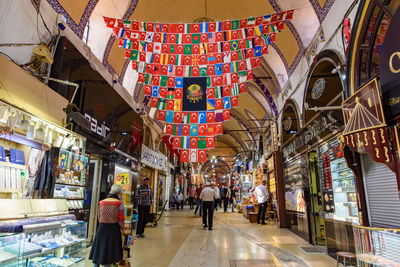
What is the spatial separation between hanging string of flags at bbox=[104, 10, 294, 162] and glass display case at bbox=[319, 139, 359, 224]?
8.94 ft

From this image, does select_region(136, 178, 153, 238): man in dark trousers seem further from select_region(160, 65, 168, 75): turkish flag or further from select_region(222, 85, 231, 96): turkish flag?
select_region(222, 85, 231, 96): turkish flag

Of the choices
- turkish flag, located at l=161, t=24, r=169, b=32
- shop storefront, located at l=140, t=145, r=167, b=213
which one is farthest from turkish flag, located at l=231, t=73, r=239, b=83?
shop storefront, located at l=140, t=145, r=167, b=213

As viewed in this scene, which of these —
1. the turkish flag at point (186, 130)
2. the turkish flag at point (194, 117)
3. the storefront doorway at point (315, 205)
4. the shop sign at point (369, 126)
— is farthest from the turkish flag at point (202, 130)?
the shop sign at point (369, 126)

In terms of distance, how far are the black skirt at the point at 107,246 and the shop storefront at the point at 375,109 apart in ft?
10.9

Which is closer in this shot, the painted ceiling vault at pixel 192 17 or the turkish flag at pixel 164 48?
the painted ceiling vault at pixel 192 17

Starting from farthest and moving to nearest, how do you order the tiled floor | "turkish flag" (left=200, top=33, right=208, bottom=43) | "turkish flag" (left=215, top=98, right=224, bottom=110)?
1. "turkish flag" (left=215, top=98, right=224, bottom=110)
2. "turkish flag" (left=200, top=33, right=208, bottom=43)
3. the tiled floor

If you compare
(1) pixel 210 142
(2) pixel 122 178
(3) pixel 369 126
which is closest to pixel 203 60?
(1) pixel 210 142

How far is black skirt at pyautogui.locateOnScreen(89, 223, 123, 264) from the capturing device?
2918 mm

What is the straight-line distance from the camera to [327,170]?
16.1ft

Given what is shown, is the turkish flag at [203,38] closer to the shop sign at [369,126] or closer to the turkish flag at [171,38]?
the turkish flag at [171,38]

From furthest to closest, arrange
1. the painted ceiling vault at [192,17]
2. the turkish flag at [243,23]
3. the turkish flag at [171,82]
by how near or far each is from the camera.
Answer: the turkish flag at [171,82], the turkish flag at [243,23], the painted ceiling vault at [192,17]

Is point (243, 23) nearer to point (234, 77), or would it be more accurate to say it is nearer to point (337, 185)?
point (234, 77)

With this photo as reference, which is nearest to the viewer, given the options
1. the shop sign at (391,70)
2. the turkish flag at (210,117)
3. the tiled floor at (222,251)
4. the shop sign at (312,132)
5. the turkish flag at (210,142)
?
the shop sign at (391,70)

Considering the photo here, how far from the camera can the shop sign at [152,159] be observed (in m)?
10.3
